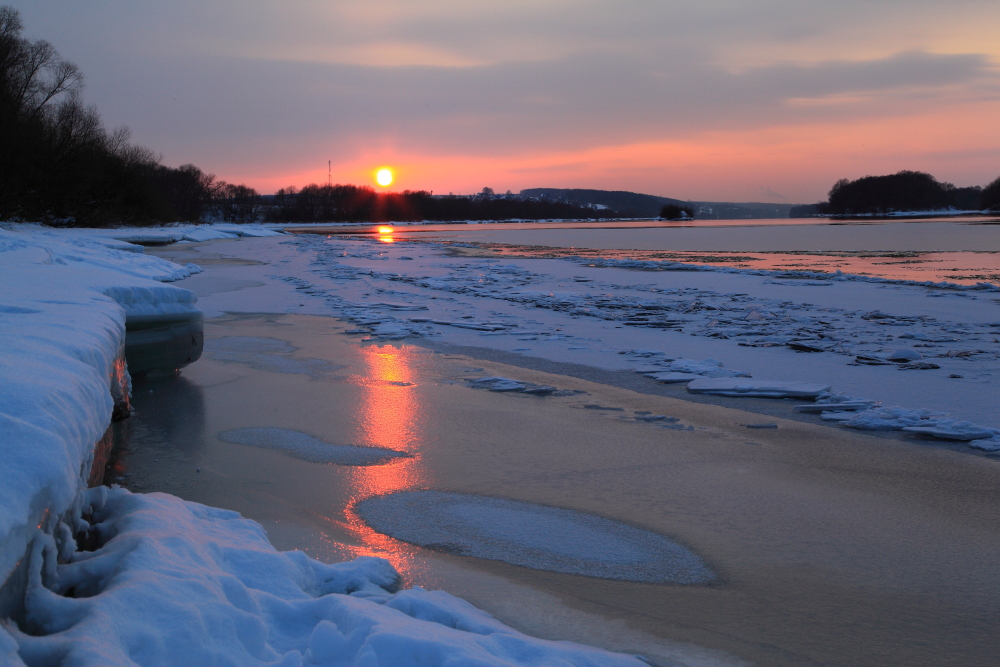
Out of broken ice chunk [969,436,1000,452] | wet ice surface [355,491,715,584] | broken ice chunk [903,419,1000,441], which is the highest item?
broken ice chunk [903,419,1000,441]

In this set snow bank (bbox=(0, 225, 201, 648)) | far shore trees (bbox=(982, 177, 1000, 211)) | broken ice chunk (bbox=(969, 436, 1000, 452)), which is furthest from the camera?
far shore trees (bbox=(982, 177, 1000, 211))

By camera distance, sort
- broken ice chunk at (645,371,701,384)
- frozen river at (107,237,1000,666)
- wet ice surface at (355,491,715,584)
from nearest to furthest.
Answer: frozen river at (107,237,1000,666), wet ice surface at (355,491,715,584), broken ice chunk at (645,371,701,384)

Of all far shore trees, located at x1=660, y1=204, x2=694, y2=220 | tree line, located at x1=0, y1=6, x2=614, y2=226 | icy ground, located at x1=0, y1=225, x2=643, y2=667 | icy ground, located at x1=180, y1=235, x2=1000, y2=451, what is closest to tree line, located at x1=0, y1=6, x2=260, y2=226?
tree line, located at x1=0, y1=6, x2=614, y2=226

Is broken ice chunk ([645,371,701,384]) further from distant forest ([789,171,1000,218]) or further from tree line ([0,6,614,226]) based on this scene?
distant forest ([789,171,1000,218])

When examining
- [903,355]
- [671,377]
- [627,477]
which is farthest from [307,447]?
[903,355]

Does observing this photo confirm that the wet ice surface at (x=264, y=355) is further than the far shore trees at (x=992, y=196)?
No

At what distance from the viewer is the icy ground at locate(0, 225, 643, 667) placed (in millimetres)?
1740

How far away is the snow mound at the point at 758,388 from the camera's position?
5.81m

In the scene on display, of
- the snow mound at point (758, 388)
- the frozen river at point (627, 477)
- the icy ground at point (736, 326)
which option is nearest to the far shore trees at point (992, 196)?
the icy ground at point (736, 326)

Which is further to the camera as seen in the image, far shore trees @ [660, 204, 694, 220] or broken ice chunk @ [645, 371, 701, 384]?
far shore trees @ [660, 204, 694, 220]

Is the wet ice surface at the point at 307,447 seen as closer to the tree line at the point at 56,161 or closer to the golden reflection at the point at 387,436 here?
the golden reflection at the point at 387,436

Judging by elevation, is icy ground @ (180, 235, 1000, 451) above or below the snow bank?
below

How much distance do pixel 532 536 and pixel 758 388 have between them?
3434 millimetres

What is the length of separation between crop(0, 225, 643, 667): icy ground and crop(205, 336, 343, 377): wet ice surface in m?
3.53
